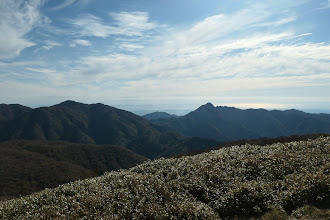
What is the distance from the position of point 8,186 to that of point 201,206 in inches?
6492

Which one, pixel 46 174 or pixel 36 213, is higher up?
pixel 36 213

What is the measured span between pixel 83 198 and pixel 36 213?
10.2 feet

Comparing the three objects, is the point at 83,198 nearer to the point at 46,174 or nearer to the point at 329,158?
the point at 329,158

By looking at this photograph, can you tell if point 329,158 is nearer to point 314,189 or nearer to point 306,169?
point 306,169

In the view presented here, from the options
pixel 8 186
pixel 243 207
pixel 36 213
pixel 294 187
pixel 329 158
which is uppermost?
pixel 329 158

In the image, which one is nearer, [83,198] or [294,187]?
[294,187]

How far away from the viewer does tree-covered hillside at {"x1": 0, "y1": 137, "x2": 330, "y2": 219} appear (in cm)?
1273

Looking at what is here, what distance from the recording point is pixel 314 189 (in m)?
13.4

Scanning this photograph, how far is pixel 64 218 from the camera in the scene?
12820mm

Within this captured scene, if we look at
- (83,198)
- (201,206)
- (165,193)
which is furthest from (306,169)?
(83,198)

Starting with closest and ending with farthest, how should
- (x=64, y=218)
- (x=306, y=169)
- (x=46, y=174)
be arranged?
(x=64, y=218) → (x=306, y=169) → (x=46, y=174)

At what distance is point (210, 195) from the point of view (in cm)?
1546

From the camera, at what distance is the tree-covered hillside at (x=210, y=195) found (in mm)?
12727

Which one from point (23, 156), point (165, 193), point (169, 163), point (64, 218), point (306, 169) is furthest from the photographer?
point (23, 156)
